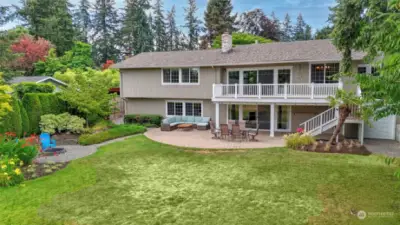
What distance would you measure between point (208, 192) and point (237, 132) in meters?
7.21

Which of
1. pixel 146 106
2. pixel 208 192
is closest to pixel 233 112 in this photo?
pixel 146 106

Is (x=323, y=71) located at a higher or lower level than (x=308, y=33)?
lower

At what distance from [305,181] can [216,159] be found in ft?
12.3

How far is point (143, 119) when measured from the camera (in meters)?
20.3

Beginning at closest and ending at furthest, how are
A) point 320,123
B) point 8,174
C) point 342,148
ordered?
point 8,174
point 342,148
point 320,123

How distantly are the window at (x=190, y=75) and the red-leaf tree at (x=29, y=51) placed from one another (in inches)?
900

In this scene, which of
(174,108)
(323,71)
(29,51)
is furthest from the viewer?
(29,51)

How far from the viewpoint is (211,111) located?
1917cm

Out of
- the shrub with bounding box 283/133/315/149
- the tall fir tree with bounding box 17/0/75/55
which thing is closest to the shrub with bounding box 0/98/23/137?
the shrub with bounding box 283/133/315/149

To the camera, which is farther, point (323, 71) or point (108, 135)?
point (323, 71)

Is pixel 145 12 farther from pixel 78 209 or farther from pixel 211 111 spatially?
pixel 78 209

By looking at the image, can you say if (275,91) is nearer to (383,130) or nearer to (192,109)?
(383,130)

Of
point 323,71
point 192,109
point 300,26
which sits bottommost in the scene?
point 192,109

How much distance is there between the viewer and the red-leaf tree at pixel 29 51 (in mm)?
31481
